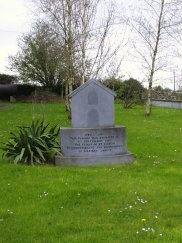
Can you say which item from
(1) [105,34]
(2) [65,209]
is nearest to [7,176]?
(2) [65,209]

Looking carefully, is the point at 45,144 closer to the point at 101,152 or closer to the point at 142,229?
the point at 101,152

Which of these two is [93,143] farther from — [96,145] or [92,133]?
[92,133]

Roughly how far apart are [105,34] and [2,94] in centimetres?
2410

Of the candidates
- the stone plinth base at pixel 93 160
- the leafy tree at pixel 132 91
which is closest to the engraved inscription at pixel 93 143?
the stone plinth base at pixel 93 160

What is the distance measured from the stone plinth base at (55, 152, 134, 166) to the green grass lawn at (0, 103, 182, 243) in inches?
11.6

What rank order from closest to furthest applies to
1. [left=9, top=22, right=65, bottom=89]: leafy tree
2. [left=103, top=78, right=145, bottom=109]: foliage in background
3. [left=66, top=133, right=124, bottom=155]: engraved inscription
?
[left=66, top=133, right=124, bottom=155]: engraved inscription
[left=103, top=78, right=145, bottom=109]: foliage in background
[left=9, top=22, right=65, bottom=89]: leafy tree

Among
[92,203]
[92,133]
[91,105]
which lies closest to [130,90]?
[91,105]

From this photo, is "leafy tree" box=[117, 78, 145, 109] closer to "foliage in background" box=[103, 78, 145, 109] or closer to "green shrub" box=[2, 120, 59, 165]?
"foliage in background" box=[103, 78, 145, 109]

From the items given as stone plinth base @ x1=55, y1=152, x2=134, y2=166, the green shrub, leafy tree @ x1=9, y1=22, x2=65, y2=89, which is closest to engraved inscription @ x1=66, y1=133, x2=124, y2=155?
stone plinth base @ x1=55, y1=152, x2=134, y2=166

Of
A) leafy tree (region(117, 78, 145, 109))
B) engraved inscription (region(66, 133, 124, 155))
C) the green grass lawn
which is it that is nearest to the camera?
the green grass lawn

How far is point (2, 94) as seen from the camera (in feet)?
13.5

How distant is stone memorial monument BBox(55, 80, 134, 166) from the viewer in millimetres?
10797

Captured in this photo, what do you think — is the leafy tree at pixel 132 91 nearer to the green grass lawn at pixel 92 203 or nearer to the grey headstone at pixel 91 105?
the grey headstone at pixel 91 105

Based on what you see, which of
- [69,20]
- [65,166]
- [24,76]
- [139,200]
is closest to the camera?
[139,200]
